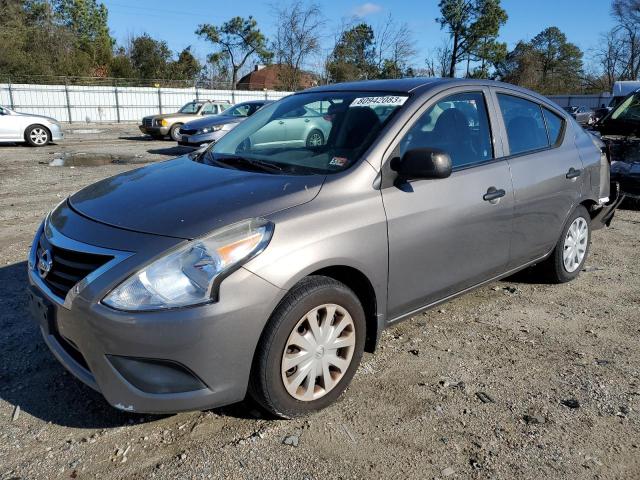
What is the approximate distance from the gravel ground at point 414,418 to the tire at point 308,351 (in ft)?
0.45

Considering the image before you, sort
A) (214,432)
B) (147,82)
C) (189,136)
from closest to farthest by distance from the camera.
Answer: (214,432) → (189,136) → (147,82)

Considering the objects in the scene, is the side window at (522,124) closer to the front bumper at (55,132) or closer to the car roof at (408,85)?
the car roof at (408,85)

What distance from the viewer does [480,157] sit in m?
3.51

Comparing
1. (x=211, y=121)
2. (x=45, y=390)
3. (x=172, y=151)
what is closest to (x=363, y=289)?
(x=45, y=390)

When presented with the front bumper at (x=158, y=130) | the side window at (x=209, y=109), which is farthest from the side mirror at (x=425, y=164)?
the side window at (x=209, y=109)

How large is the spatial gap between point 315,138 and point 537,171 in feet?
5.63

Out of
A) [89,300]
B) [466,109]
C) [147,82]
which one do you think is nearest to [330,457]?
[89,300]

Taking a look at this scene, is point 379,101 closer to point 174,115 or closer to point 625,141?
point 625,141

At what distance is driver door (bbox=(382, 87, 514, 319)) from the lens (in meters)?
2.93

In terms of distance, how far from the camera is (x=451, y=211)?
315 cm

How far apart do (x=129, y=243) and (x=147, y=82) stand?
39.5 metres

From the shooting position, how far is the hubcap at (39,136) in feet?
50.4

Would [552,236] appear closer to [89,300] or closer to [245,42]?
[89,300]

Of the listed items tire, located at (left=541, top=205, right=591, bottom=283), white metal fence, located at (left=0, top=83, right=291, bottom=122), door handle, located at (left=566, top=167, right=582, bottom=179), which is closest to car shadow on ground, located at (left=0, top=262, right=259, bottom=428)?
tire, located at (left=541, top=205, right=591, bottom=283)
